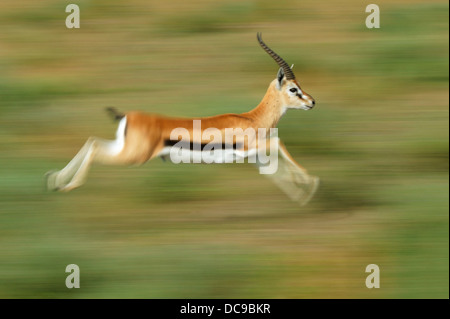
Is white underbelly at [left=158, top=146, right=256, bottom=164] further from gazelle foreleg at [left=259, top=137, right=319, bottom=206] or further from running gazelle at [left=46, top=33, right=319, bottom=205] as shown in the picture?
gazelle foreleg at [left=259, top=137, right=319, bottom=206]

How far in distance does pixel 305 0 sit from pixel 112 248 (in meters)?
3.65

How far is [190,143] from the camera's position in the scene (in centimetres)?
515

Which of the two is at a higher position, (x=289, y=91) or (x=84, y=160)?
(x=289, y=91)

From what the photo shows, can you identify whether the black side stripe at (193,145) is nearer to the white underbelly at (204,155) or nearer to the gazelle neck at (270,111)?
the white underbelly at (204,155)

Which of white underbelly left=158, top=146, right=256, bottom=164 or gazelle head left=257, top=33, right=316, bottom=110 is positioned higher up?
gazelle head left=257, top=33, right=316, bottom=110

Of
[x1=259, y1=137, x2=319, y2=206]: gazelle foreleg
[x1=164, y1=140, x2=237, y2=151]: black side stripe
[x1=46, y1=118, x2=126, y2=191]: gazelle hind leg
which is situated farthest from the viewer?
[x1=259, y1=137, x2=319, y2=206]: gazelle foreleg

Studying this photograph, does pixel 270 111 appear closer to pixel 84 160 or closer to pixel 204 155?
pixel 204 155

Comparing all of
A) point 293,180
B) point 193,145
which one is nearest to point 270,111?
point 293,180

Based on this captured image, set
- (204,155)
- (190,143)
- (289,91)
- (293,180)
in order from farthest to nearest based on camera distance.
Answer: (293,180) → (289,91) → (204,155) → (190,143)

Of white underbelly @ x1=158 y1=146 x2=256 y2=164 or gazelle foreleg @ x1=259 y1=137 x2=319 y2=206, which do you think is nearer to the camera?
white underbelly @ x1=158 y1=146 x2=256 y2=164

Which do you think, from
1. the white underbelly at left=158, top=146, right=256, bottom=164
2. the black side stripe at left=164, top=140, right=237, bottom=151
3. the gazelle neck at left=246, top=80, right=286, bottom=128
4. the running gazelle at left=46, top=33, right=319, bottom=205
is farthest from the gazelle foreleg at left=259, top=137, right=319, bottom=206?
the black side stripe at left=164, top=140, right=237, bottom=151

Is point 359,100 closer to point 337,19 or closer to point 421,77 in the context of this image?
point 421,77

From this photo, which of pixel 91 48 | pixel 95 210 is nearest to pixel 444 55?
pixel 91 48

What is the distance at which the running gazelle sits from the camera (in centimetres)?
517
